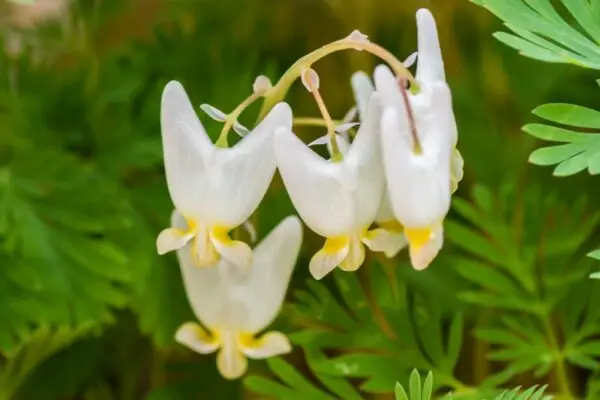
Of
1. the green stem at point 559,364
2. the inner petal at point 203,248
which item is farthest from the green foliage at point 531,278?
the inner petal at point 203,248

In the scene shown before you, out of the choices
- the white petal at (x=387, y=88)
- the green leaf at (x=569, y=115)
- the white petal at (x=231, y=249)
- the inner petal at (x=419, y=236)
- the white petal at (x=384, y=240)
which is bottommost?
the inner petal at (x=419, y=236)

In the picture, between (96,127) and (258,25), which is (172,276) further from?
(258,25)

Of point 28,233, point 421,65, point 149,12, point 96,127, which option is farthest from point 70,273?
point 149,12

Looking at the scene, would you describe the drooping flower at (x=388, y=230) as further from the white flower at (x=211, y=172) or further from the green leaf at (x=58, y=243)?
the green leaf at (x=58, y=243)

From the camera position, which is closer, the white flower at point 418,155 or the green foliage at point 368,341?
the white flower at point 418,155

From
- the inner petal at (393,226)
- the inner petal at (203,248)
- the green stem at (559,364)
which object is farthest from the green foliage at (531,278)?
A: the inner petal at (203,248)

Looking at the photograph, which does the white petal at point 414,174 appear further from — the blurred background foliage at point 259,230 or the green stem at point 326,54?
the blurred background foliage at point 259,230

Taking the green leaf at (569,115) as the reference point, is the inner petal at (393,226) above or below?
below

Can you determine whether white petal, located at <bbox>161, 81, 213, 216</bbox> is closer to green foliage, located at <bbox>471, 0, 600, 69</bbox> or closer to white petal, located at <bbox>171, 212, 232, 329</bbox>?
white petal, located at <bbox>171, 212, 232, 329</bbox>
